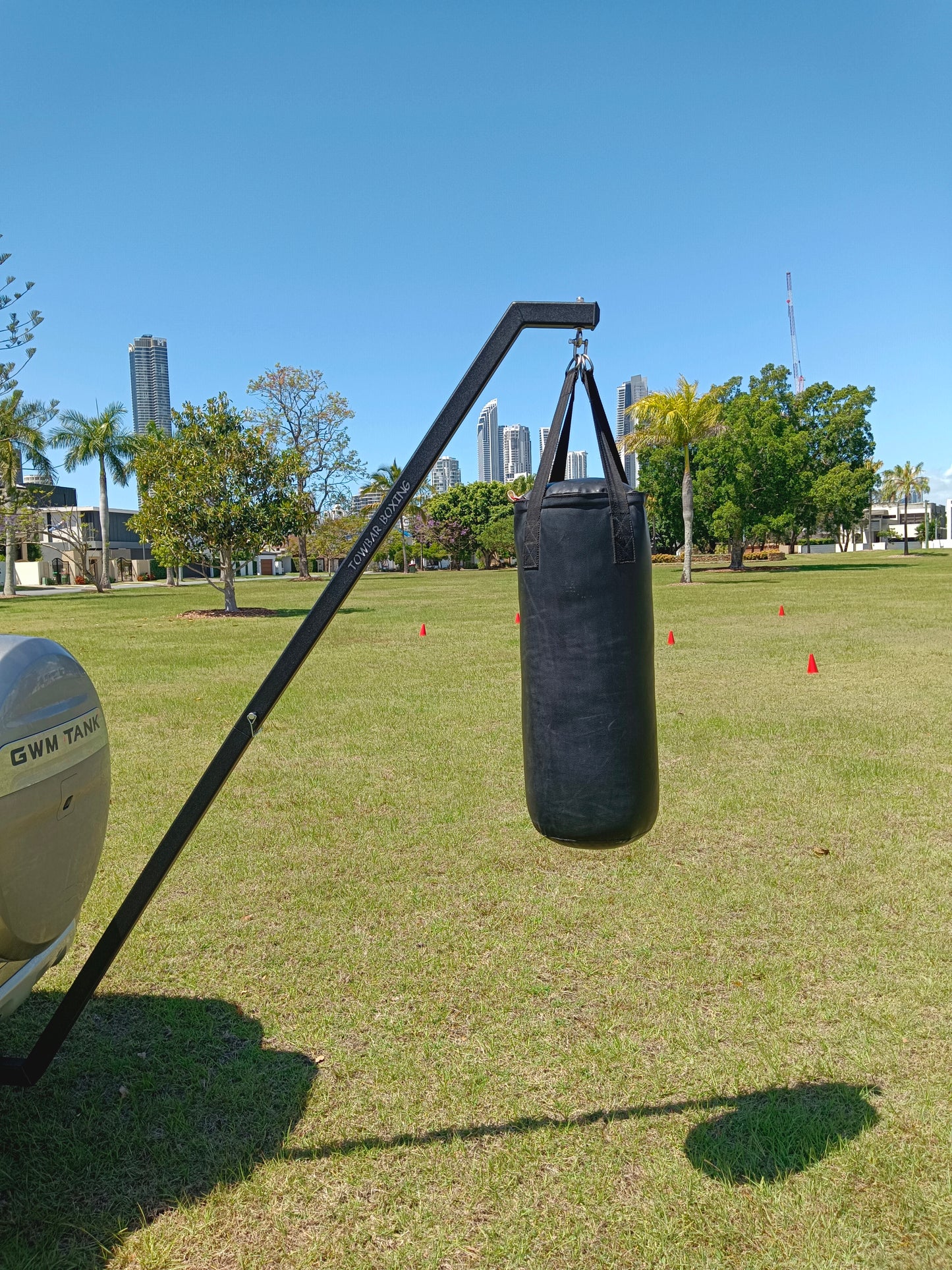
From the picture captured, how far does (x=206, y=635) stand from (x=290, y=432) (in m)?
32.1

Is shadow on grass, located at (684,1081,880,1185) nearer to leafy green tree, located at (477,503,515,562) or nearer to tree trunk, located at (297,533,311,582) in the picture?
tree trunk, located at (297,533,311,582)

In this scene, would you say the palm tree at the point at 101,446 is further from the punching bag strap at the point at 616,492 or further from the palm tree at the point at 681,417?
the punching bag strap at the point at 616,492

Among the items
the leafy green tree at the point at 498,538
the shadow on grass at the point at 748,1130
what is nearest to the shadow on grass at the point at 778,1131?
the shadow on grass at the point at 748,1130

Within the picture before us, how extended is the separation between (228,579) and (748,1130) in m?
25.0

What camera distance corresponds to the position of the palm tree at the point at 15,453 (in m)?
34.3

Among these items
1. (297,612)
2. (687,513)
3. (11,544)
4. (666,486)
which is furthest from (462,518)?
(297,612)

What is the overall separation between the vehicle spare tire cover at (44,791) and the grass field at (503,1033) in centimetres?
79

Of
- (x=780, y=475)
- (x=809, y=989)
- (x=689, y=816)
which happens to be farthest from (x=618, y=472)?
(x=780, y=475)

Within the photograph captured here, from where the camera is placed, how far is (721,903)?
4273 millimetres

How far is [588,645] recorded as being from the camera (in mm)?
2439

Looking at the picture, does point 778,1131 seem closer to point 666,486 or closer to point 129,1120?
point 129,1120

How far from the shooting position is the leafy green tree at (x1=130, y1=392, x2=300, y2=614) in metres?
24.8

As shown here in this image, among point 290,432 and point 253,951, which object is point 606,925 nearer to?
point 253,951

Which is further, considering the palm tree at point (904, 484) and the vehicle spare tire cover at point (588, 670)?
the palm tree at point (904, 484)
